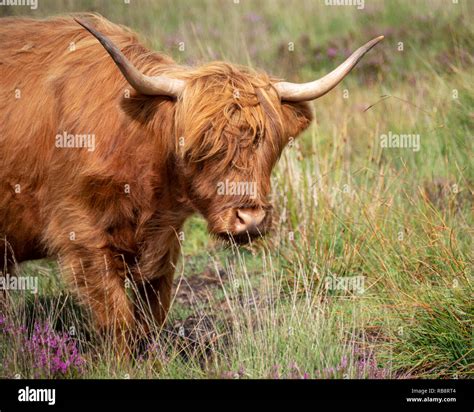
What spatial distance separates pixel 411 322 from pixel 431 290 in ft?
0.63

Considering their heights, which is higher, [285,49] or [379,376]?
[285,49]

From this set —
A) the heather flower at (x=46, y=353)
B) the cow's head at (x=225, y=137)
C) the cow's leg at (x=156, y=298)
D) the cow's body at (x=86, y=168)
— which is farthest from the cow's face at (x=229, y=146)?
the heather flower at (x=46, y=353)

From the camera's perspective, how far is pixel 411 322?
4.76 metres

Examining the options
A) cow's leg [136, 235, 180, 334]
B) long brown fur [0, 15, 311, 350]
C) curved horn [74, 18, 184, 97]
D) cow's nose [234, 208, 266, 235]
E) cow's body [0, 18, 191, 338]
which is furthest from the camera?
cow's leg [136, 235, 180, 334]

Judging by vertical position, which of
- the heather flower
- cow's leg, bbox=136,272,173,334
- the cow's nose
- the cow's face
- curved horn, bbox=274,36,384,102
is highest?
curved horn, bbox=274,36,384,102

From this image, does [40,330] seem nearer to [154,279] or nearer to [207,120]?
[154,279]

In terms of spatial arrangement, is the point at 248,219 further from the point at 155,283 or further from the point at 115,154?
the point at 155,283

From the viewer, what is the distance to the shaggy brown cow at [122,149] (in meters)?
4.67

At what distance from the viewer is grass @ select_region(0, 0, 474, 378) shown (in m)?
4.65

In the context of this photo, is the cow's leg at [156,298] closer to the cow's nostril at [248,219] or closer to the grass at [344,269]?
the grass at [344,269]

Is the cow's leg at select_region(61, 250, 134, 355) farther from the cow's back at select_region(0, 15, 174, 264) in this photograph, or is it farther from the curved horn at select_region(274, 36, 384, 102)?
the curved horn at select_region(274, 36, 384, 102)

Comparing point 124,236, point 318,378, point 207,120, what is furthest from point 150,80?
point 318,378

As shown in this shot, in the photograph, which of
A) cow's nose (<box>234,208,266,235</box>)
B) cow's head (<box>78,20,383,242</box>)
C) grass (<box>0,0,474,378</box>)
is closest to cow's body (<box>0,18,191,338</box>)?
cow's head (<box>78,20,383,242</box>)

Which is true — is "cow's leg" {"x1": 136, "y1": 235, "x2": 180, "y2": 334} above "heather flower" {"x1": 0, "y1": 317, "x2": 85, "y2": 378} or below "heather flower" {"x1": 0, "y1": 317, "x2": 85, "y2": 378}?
above
